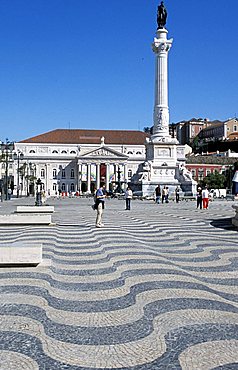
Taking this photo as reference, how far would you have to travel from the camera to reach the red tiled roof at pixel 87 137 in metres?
106

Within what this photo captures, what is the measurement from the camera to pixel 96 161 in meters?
103

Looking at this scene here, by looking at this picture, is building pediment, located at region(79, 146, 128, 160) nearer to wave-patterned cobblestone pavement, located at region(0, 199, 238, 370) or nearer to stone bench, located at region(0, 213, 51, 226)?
stone bench, located at region(0, 213, 51, 226)

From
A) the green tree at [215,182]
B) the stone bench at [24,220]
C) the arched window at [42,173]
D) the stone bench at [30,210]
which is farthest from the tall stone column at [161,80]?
the arched window at [42,173]

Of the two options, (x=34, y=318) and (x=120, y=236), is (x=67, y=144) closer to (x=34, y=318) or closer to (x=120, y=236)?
(x=120, y=236)

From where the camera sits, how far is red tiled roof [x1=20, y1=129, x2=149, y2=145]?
106250 mm

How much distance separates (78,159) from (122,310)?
98295 mm

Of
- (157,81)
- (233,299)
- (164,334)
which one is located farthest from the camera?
(157,81)

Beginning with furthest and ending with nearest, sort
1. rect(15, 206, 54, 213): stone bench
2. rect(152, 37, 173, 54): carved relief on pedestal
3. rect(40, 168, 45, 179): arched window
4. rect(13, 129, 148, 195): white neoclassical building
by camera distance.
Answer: rect(40, 168, 45, 179): arched window
rect(13, 129, 148, 195): white neoclassical building
rect(152, 37, 173, 54): carved relief on pedestal
rect(15, 206, 54, 213): stone bench

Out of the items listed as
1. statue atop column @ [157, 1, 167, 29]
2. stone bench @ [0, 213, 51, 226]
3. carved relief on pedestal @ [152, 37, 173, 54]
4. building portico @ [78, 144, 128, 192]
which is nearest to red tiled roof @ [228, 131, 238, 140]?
building portico @ [78, 144, 128, 192]

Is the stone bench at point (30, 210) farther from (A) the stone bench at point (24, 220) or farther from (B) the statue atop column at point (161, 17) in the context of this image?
(B) the statue atop column at point (161, 17)

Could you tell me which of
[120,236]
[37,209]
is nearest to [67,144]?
[37,209]

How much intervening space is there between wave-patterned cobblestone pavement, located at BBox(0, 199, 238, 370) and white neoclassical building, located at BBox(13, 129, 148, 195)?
304 ft

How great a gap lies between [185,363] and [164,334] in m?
0.71

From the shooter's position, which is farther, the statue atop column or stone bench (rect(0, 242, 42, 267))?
the statue atop column
